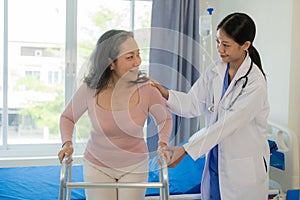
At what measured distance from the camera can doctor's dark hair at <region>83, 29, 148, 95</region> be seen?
154cm

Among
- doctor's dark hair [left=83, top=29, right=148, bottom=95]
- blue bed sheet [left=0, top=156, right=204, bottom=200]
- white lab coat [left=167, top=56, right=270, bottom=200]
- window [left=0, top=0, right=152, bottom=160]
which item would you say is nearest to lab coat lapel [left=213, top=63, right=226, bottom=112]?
white lab coat [left=167, top=56, right=270, bottom=200]

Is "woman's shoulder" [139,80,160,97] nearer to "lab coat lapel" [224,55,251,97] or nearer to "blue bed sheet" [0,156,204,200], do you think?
"lab coat lapel" [224,55,251,97]

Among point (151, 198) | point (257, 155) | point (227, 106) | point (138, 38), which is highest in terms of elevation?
point (138, 38)

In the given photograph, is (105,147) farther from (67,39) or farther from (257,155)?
(67,39)

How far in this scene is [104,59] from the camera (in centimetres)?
158

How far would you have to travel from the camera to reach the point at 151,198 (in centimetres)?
214

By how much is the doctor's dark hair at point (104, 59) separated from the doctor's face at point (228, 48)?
40cm

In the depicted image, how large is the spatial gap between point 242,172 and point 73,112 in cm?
83

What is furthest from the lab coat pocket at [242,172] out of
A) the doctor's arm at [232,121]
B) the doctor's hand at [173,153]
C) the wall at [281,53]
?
the wall at [281,53]

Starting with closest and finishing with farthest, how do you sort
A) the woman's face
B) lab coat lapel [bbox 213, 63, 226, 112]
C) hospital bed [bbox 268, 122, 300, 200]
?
the woman's face, lab coat lapel [bbox 213, 63, 226, 112], hospital bed [bbox 268, 122, 300, 200]

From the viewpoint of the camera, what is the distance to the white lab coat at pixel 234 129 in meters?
1.72

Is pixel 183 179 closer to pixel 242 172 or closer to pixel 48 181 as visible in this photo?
pixel 242 172

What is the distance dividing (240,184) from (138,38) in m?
0.84

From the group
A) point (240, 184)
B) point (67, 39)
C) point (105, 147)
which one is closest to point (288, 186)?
point (240, 184)
